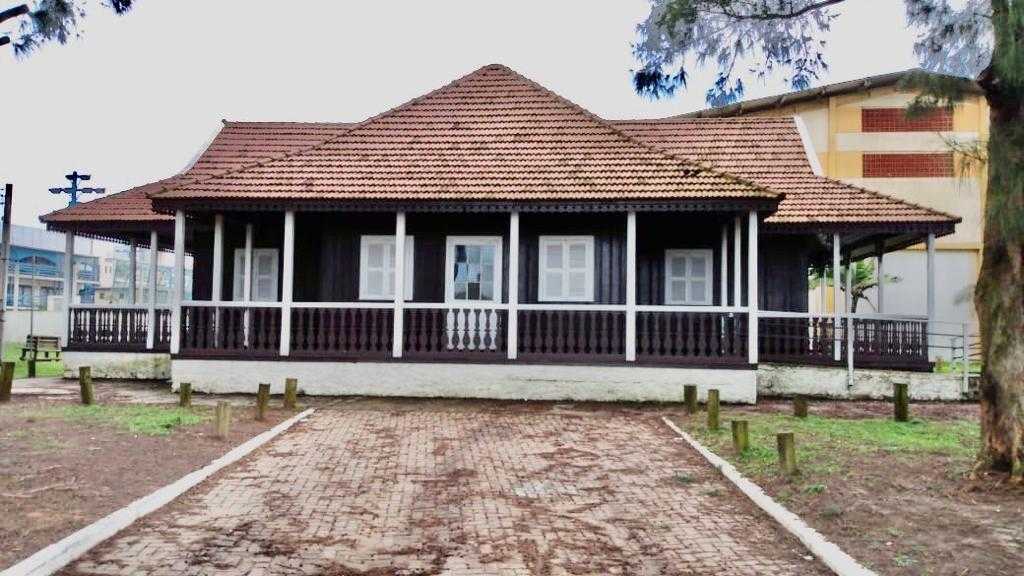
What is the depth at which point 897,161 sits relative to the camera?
26.1m

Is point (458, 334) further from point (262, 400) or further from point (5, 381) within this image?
point (5, 381)

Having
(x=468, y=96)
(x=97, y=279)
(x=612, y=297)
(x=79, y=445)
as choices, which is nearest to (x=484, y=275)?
(x=612, y=297)

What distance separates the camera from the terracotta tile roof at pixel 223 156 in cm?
1719

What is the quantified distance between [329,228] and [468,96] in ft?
13.9

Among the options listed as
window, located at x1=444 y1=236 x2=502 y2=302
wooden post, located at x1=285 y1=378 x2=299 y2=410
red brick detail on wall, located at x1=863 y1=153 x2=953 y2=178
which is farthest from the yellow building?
wooden post, located at x1=285 y1=378 x2=299 y2=410

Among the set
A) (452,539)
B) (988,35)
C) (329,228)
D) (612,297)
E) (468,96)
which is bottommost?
(452,539)

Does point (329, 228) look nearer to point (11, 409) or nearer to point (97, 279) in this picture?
point (11, 409)

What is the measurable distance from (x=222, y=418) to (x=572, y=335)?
20.8ft

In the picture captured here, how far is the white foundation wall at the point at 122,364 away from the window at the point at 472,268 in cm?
648

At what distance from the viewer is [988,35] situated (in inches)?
277

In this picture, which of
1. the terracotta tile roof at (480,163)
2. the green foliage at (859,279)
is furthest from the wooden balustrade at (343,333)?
the green foliage at (859,279)

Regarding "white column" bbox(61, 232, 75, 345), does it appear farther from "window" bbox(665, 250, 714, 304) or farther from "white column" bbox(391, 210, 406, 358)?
"window" bbox(665, 250, 714, 304)

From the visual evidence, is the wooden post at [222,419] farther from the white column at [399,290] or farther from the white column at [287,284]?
the white column at [399,290]

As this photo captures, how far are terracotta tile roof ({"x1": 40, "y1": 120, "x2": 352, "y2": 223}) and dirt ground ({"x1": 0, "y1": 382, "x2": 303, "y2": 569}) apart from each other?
6.40 metres
